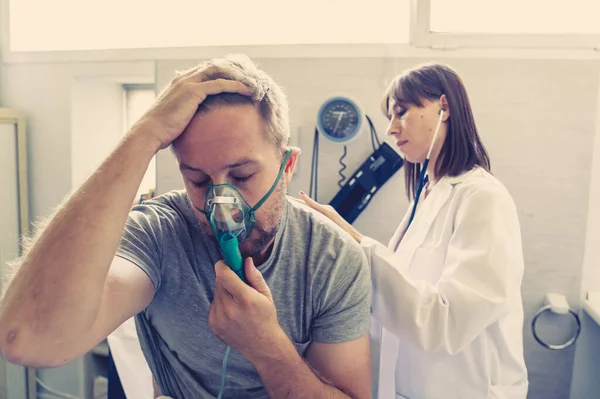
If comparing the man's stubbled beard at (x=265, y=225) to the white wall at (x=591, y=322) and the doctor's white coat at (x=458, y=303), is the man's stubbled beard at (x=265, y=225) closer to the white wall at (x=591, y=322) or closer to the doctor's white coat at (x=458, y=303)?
the doctor's white coat at (x=458, y=303)

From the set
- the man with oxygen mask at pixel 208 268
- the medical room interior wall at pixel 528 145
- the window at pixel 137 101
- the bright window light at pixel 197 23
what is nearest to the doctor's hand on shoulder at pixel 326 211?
the man with oxygen mask at pixel 208 268

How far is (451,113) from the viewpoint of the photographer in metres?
1.43

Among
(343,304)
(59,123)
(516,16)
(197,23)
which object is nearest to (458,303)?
(343,304)

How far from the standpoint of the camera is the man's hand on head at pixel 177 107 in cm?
93

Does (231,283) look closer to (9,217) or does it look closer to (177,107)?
(177,107)

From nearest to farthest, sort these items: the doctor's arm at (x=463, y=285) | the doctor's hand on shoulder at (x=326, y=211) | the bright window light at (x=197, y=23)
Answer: the doctor's arm at (x=463, y=285) → the doctor's hand on shoulder at (x=326, y=211) → the bright window light at (x=197, y=23)

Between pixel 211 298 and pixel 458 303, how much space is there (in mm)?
606

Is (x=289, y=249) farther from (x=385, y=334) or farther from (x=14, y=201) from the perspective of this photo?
(x=14, y=201)

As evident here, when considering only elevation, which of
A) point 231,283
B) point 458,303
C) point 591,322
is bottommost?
point 591,322

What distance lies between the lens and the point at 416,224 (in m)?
1.50

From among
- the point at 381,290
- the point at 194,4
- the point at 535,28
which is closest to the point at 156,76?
the point at 194,4

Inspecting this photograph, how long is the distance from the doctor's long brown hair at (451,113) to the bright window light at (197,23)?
1.96ft

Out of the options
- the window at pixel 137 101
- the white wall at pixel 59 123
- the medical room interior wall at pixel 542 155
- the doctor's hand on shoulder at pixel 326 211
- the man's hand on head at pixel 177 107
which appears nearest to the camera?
the man's hand on head at pixel 177 107

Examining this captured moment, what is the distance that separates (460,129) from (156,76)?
142cm
